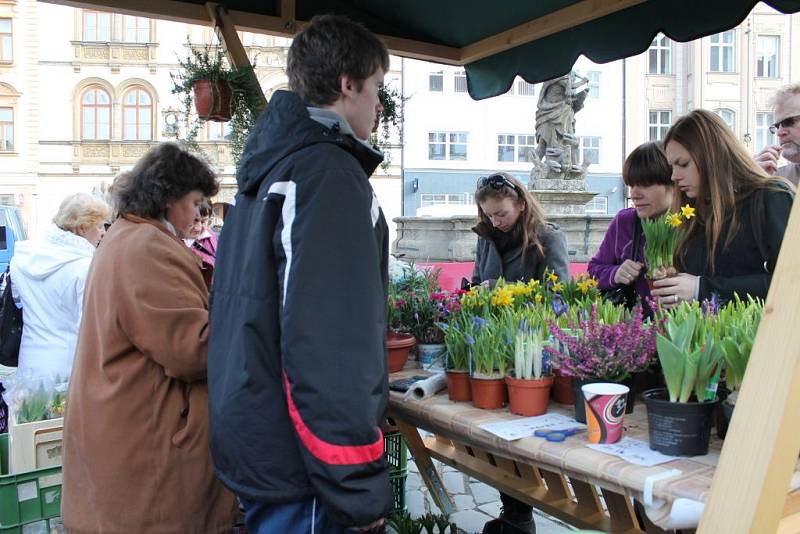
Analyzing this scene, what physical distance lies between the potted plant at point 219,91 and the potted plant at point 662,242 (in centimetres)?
231

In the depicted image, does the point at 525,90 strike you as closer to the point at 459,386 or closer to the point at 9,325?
the point at 9,325

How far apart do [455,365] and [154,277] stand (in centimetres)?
89

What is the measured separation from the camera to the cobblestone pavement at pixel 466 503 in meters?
3.45

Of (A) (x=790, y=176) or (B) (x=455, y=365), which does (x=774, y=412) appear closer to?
(B) (x=455, y=365)

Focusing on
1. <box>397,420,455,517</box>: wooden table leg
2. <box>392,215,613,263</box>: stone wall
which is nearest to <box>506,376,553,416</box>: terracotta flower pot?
<box>397,420,455,517</box>: wooden table leg

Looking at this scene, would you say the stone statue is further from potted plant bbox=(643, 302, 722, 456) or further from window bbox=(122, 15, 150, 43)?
window bbox=(122, 15, 150, 43)

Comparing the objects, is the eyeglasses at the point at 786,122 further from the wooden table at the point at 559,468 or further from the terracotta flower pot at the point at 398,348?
the terracotta flower pot at the point at 398,348

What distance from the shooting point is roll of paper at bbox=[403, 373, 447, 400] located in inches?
78.7

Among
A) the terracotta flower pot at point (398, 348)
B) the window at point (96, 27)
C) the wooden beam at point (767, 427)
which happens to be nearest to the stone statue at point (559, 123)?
the terracotta flower pot at point (398, 348)

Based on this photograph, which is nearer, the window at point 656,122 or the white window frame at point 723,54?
the white window frame at point 723,54

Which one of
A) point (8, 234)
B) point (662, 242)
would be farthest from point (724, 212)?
point (8, 234)

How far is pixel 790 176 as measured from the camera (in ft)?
10.7

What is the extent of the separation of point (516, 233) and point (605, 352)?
1.84 meters

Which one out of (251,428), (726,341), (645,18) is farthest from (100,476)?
(645,18)
